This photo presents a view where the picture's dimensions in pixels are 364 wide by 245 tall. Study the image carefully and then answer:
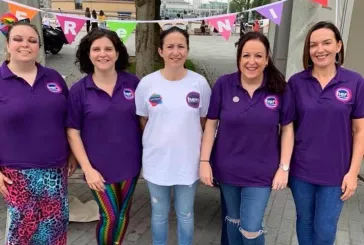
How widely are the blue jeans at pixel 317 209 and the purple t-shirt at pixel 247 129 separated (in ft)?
0.82

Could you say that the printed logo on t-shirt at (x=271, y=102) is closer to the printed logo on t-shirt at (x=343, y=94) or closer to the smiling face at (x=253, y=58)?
the smiling face at (x=253, y=58)

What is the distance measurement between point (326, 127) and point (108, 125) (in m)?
1.37

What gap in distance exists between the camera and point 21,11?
10.5 ft

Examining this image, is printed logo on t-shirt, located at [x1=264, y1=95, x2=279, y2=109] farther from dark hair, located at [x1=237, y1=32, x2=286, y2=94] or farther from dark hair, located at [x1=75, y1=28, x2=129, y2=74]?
dark hair, located at [x1=75, y1=28, x2=129, y2=74]

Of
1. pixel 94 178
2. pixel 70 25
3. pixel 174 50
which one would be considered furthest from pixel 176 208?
pixel 70 25

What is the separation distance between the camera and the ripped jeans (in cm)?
246

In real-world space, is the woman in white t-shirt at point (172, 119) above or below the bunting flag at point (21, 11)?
below

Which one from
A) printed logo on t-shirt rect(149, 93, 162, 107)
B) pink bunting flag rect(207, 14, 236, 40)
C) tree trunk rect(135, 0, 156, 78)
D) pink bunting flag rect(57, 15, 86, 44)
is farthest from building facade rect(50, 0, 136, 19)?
printed logo on t-shirt rect(149, 93, 162, 107)

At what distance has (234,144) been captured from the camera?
2.41 metres

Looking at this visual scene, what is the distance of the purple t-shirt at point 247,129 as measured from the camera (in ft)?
7.69

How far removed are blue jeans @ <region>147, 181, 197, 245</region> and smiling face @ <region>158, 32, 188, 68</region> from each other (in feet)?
2.75

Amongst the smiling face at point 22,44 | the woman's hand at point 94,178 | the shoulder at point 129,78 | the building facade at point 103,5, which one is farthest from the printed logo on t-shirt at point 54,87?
the building facade at point 103,5

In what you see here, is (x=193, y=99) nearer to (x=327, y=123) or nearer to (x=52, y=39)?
(x=327, y=123)

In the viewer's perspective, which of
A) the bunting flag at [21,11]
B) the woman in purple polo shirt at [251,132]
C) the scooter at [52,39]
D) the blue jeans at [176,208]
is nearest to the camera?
the woman in purple polo shirt at [251,132]
